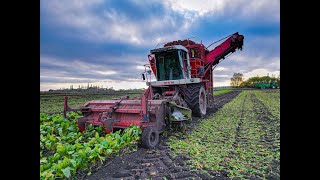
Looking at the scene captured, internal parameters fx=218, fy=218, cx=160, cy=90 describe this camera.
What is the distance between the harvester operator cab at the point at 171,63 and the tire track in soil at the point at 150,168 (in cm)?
461

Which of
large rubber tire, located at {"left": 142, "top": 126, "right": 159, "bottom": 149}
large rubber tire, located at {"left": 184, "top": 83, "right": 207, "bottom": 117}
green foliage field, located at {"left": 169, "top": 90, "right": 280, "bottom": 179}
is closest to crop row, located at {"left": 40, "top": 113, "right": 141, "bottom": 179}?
large rubber tire, located at {"left": 142, "top": 126, "right": 159, "bottom": 149}

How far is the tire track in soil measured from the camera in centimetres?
335

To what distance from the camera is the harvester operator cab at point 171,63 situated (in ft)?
27.7

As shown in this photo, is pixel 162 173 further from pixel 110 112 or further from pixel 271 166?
pixel 110 112

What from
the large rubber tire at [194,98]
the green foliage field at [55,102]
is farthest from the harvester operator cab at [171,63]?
the green foliage field at [55,102]

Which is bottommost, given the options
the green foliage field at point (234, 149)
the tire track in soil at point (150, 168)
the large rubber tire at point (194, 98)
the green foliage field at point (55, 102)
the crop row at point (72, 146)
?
the tire track in soil at point (150, 168)

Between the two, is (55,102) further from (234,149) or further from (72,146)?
(234,149)

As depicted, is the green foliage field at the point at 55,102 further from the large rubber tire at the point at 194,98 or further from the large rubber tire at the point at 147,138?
the large rubber tire at the point at 147,138

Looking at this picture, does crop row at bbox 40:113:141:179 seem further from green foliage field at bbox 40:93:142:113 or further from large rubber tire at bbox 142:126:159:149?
green foliage field at bbox 40:93:142:113

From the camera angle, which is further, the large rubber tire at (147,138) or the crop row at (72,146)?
the large rubber tire at (147,138)

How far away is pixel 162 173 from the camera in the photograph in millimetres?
3447

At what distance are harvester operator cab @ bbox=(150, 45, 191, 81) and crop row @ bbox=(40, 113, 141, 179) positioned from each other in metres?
3.82
